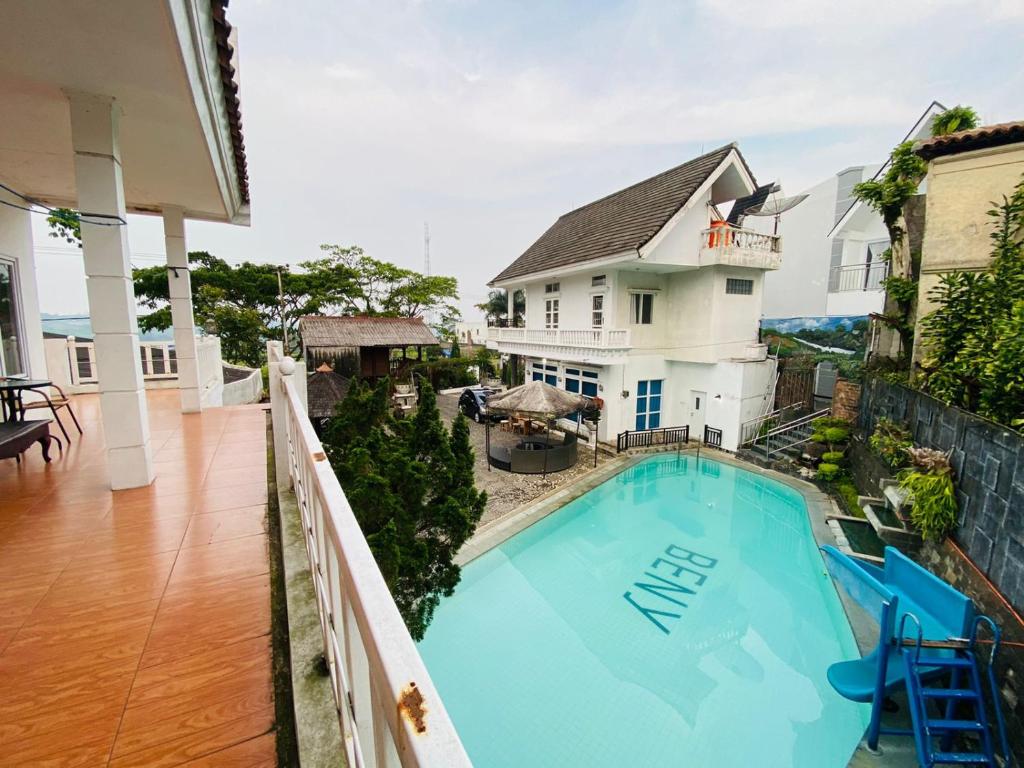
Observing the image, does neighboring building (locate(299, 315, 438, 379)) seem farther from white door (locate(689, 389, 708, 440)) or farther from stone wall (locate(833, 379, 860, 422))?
stone wall (locate(833, 379, 860, 422))

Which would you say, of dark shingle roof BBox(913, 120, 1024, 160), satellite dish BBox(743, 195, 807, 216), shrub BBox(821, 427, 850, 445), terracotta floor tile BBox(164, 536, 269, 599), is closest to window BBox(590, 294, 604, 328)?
satellite dish BBox(743, 195, 807, 216)

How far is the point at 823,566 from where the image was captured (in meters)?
7.77

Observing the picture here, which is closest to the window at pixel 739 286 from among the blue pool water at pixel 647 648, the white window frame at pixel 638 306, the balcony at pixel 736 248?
the balcony at pixel 736 248

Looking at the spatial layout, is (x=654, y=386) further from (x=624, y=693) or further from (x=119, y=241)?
(x=119, y=241)

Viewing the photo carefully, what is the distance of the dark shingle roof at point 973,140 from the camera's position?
23.0 ft

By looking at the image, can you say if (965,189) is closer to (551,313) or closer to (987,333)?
(987,333)

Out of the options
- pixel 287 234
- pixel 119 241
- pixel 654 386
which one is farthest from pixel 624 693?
pixel 287 234

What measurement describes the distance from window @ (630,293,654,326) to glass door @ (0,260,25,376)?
46.0 feet

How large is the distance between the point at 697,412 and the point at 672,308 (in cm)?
372

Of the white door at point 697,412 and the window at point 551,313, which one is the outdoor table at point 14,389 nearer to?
the window at point 551,313

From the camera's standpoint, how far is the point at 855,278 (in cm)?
1644

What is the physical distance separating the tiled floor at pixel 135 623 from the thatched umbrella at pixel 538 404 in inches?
329

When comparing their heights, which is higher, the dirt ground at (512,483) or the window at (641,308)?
the window at (641,308)

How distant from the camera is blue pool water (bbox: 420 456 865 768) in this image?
15.5ft
